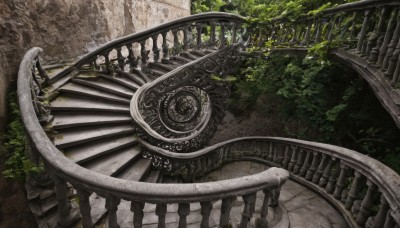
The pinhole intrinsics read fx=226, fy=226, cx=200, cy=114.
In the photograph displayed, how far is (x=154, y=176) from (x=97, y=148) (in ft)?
4.12

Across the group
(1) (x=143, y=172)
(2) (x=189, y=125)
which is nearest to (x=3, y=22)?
(1) (x=143, y=172)

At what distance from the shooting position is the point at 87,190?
6.57ft

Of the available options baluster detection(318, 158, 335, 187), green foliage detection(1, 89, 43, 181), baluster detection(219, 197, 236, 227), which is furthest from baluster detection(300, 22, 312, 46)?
green foliage detection(1, 89, 43, 181)

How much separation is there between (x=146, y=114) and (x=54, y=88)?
2035mm

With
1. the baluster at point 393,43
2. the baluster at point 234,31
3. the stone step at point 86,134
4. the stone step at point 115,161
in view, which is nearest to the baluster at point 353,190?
the baluster at point 393,43

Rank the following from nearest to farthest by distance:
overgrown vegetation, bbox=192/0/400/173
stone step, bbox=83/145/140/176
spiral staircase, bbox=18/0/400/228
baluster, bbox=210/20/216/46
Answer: spiral staircase, bbox=18/0/400/228
stone step, bbox=83/145/140/176
overgrown vegetation, bbox=192/0/400/173
baluster, bbox=210/20/216/46

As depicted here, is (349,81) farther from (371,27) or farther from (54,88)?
(54,88)

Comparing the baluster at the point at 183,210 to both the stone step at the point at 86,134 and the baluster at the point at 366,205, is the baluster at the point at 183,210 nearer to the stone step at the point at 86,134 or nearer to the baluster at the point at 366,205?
the baluster at the point at 366,205

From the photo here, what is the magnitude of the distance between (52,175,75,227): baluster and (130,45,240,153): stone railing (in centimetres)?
265

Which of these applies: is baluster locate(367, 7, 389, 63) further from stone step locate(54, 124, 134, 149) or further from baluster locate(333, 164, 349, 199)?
stone step locate(54, 124, 134, 149)

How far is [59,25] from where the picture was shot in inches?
229

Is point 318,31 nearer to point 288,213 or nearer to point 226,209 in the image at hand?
point 288,213

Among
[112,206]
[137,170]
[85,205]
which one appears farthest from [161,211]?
[137,170]

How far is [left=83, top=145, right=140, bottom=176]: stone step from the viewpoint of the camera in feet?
12.8
